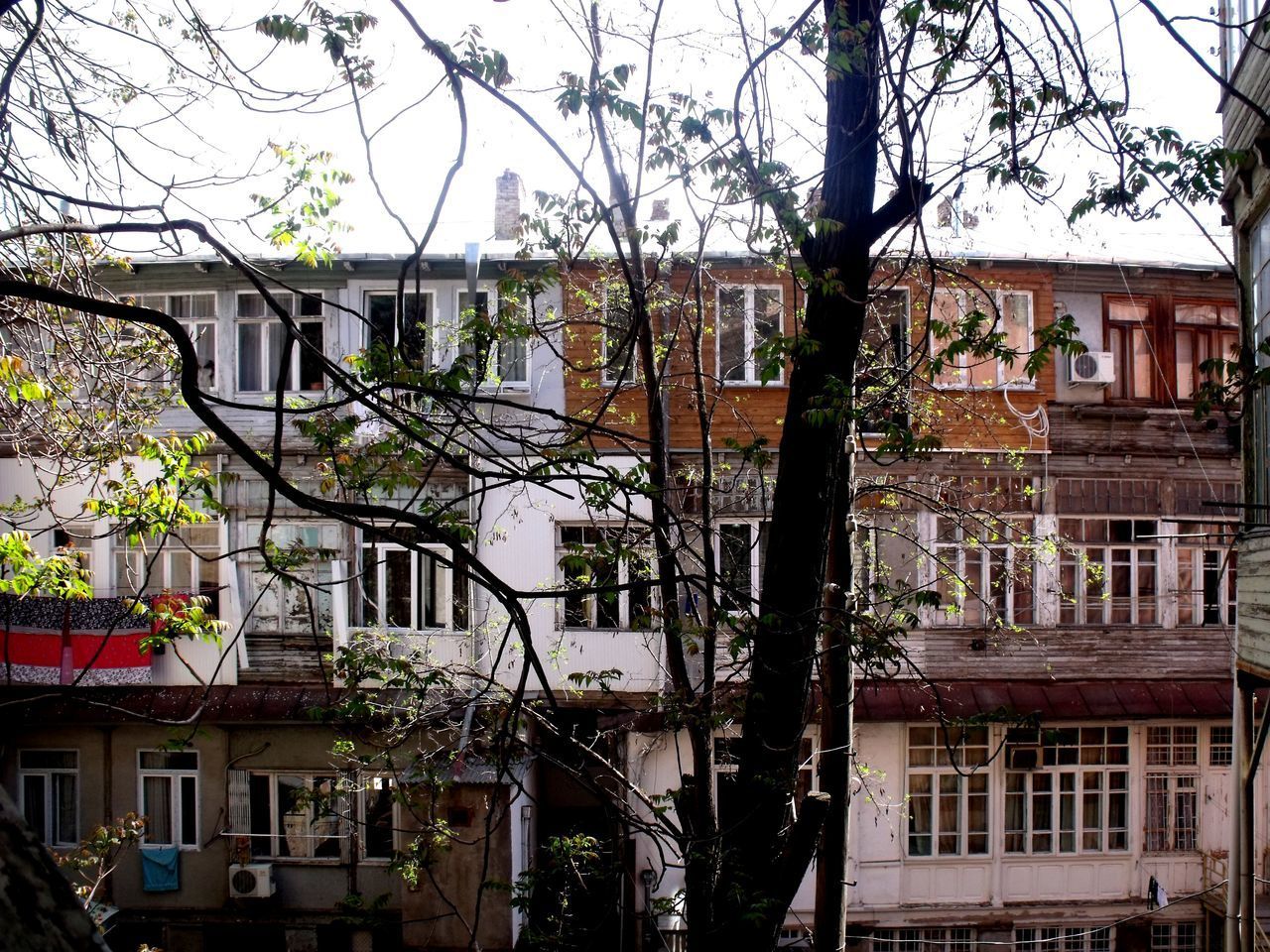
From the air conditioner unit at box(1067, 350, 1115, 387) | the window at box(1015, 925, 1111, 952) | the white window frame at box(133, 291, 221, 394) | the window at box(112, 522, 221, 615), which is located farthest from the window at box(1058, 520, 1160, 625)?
the white window frame at box(133, 291, 221, 394)

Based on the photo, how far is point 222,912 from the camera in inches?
595

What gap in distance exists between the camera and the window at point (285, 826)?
49.9 ft

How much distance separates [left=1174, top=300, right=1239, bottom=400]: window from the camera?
15141mm

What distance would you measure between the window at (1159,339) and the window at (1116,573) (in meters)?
1.78

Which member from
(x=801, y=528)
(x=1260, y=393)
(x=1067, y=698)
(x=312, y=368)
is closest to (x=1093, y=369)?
(x=1067, y=698)

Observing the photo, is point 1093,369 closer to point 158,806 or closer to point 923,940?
point 923,940

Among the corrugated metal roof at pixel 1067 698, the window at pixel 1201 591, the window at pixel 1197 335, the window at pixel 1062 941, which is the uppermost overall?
the window at pixel 1197 335

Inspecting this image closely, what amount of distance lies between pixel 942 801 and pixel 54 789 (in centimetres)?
1215

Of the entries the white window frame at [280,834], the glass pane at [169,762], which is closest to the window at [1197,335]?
the white window frame at [280,834]

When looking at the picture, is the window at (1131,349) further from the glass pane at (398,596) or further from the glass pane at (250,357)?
the glass pane at (250,357)

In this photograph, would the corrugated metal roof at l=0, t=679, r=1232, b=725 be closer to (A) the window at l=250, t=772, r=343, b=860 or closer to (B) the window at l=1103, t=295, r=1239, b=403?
(A) the window at l=250, t=772, r=343, b=860

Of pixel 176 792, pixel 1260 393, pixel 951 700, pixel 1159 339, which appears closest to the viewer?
pixel 1260 393

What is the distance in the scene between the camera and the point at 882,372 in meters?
8.85

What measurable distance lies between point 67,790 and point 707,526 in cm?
1313
